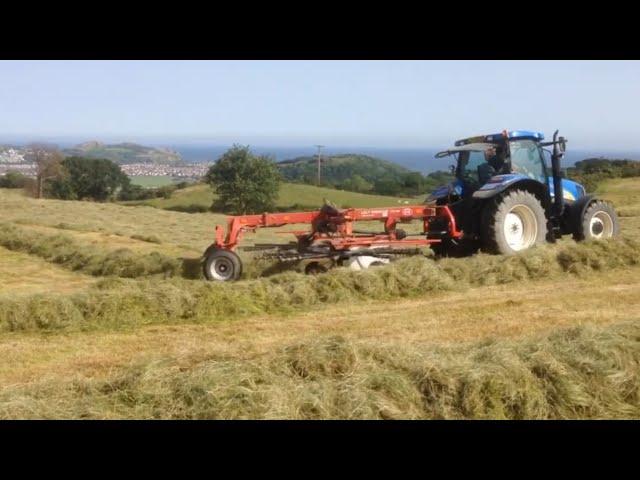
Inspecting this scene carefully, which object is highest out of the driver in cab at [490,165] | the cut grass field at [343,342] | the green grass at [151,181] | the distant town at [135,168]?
the distant town at [135,168]

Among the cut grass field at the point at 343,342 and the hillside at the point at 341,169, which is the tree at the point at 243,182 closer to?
the hillside at the point at 341,169

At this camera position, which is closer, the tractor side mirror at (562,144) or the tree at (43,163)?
the tractor side mirror at (562,144)

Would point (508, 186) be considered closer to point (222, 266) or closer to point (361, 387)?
point (222, 266)

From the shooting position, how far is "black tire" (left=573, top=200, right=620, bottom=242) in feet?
39.0

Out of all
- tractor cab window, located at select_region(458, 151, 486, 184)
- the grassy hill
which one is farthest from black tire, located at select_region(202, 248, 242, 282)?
the grassy hill

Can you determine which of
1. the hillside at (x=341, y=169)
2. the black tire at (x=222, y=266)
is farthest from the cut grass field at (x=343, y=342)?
the hillside at (x=341, y=169)

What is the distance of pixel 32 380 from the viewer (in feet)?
18.4

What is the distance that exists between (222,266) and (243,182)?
3502 centimetres

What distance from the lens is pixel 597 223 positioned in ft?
39.6

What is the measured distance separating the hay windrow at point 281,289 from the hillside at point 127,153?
48736mm

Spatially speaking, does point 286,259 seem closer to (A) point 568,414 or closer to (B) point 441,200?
(B) point 441,200

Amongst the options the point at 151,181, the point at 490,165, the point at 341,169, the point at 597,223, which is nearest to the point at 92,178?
the point at 151,181

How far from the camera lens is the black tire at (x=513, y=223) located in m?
11.1
